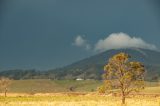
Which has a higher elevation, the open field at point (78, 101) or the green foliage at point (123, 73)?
the green foliage at point (123, 73)

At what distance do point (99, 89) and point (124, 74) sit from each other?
14.3 feet

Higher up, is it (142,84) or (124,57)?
(124,57)

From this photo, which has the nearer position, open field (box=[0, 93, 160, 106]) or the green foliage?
open field (box=[0, 93, 160, 106])

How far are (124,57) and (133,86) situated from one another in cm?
494

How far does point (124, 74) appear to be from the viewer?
62.2 meters

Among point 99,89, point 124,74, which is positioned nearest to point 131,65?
point 124,74

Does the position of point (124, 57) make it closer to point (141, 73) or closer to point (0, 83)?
point (141, 73)

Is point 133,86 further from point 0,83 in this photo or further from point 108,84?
point 0,83

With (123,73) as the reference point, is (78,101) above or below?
below

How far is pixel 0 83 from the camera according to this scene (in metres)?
186

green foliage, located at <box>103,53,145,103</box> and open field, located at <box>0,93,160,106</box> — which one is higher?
green foliage, located at <box>103,53,145,103</box>

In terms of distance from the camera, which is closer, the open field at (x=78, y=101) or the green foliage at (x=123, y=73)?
the open field at (x=78, y=101)

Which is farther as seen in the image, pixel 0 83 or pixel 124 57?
pixel 0 83

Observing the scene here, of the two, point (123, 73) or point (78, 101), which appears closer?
point (123, 73)
